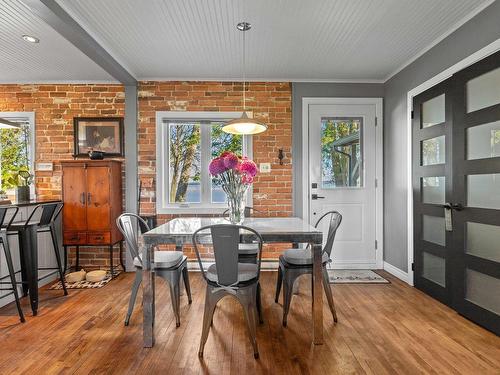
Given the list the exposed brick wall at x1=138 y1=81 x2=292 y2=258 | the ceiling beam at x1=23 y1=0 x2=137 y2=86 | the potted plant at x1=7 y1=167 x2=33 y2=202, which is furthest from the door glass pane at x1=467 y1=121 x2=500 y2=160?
the potted plant at x1=7 y1=167 x2=33 y2=202

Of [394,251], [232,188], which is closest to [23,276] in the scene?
[232,188]

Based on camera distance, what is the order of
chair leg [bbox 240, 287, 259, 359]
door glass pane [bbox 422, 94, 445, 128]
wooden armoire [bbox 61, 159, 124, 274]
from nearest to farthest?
chair leg [bbox 240, 287, 259, 359]
door glass pane [bbox 422, 94, 445, 128]
wooden armoire [bbox 61, 159, 124, 274]

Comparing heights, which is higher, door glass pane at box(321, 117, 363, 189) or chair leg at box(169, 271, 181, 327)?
door glass pane at box(321, 117, 363, 189)

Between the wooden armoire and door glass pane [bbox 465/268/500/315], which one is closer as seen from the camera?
door glass pane [bbox 465/268/500/315]

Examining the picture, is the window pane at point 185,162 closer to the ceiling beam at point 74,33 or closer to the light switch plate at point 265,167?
the light switch plate at point 265,167

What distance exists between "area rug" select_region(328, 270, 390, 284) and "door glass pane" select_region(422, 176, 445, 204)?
1105 millimetres

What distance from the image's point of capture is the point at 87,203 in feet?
12.9

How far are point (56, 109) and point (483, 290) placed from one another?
17.0 ft

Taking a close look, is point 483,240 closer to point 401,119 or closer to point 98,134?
point 401,119

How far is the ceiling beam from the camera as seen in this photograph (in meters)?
2.41

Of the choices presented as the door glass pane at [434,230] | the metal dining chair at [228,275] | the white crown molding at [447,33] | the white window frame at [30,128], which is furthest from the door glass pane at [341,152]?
the white window frame at [30,128]

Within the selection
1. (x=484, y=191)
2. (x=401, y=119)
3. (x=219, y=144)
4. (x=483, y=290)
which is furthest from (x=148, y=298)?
(x=401, y=119)

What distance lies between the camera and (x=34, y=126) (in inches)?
168

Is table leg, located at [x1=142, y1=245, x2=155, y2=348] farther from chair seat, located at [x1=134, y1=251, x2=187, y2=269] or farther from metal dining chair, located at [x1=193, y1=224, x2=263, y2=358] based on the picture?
metal dining chair, located at [x1=193, y1=224, x2=263, y2=358]
